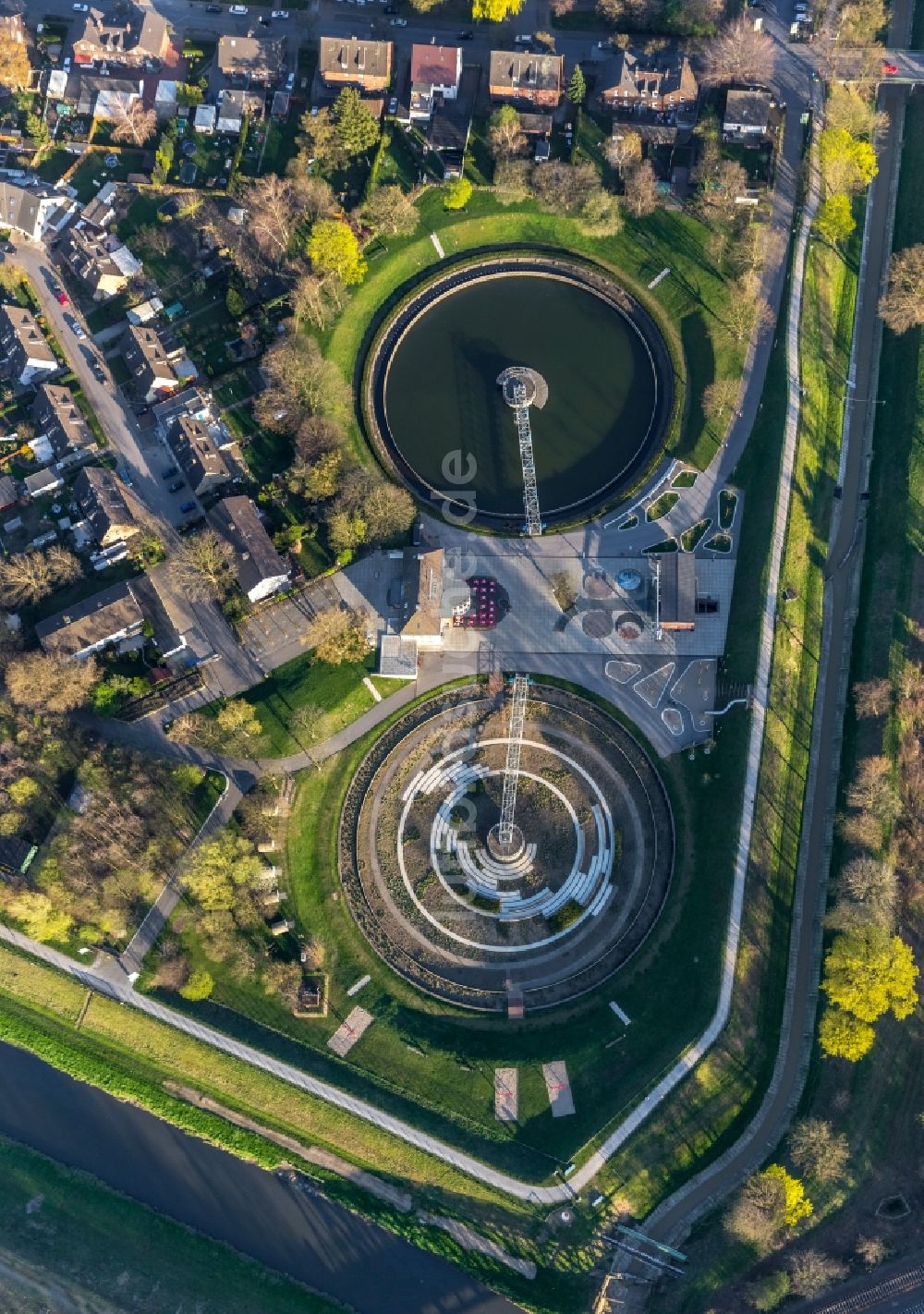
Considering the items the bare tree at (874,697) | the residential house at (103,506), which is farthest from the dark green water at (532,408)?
the bare tree at (874,697)

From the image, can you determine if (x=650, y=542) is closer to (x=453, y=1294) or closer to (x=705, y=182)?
(x=705, y=182)

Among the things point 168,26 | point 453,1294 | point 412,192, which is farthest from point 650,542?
point 168,26

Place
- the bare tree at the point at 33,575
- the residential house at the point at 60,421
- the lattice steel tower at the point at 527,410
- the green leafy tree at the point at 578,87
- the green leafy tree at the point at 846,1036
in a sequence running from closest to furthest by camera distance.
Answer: the green leafy tree at the point at 846,1036 → the bare tree at the point at 33,575 → the lattice steel tower at the point at 527,410 → the residential house at the point at 60,421 → the green leafy tree at the point at 578,87

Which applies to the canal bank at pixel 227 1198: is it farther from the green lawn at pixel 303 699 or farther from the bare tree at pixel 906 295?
the bare tree at pixel 906 295

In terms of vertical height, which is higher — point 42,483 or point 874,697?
point 42,483

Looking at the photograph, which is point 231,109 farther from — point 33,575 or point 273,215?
point 33,575

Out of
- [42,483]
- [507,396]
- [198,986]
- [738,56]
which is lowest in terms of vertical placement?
[198,986]

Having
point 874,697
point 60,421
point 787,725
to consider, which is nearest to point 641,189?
point 874,697
